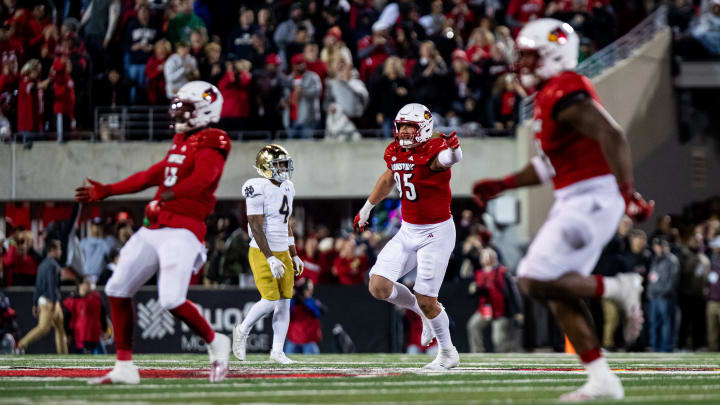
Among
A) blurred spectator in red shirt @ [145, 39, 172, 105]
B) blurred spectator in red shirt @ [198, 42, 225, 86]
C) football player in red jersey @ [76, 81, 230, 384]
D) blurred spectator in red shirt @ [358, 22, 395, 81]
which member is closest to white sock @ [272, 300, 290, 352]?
football player in red jersey @ [76, 81, 230, 384]

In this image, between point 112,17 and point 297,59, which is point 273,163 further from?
point 112,17

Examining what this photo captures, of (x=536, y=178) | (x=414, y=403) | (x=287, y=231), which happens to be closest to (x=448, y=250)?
(x=287, y=231)

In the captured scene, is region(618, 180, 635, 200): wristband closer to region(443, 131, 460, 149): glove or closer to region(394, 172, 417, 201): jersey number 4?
region(443, 131, 460, 149): glove

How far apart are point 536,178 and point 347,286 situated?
1066cm

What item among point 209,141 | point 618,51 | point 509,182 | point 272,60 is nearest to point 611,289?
point 509,182

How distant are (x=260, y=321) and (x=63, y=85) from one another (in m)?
4.71

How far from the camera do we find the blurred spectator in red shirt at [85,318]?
16.7m

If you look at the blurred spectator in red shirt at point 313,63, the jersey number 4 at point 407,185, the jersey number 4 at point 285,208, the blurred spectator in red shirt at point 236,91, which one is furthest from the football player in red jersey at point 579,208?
the blurred spectator in red shirt at point 313,63

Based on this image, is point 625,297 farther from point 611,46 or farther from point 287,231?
point 611,46

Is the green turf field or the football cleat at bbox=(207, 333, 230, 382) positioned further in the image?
the football cleat at bbox=(207, 333, 230, 382)

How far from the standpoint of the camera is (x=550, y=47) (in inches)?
290

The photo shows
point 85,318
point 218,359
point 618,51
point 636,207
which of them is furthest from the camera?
point 618,51

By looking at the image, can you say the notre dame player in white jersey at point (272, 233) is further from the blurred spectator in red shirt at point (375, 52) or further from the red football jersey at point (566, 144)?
the blurred spectator in red shirt at point (375, 52)

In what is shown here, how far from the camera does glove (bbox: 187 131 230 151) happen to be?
8266 mm
